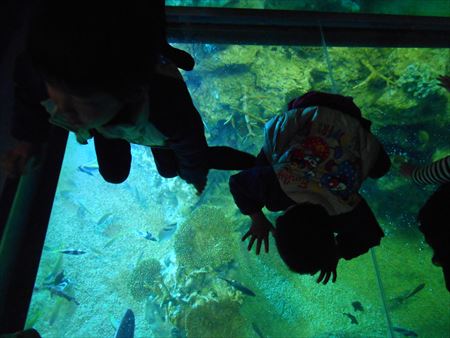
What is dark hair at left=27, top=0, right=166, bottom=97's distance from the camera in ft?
2.83

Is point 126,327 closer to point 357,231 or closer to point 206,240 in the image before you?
point 206,240

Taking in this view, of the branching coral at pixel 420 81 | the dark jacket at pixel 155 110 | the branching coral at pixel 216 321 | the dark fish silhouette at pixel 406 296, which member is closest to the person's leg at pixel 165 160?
the dark jacket at pixel 155 110

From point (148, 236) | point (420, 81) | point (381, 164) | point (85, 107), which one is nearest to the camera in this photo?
point (85, 107)

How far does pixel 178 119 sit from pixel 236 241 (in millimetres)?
1898

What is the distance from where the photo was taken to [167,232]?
3.20m

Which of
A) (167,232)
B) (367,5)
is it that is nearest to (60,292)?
(167,232)

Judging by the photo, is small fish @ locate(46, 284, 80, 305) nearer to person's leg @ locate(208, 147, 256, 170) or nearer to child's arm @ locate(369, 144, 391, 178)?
person's leg @ locate(208, 147, 256, 170)

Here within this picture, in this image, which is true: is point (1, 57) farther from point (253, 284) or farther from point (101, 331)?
point (253, 284)

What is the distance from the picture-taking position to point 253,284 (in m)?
2.98

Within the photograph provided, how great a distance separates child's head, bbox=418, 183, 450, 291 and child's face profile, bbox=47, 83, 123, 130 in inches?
78.8

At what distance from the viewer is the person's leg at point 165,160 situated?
2.03 metres

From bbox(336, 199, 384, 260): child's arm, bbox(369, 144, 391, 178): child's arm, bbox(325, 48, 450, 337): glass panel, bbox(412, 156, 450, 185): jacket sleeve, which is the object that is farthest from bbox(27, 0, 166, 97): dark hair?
bbox(325, 48, 450, 337): glass panel

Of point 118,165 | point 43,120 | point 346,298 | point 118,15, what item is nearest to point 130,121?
point 118,15

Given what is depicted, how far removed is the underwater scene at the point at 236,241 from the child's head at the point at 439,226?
0.96 meters
